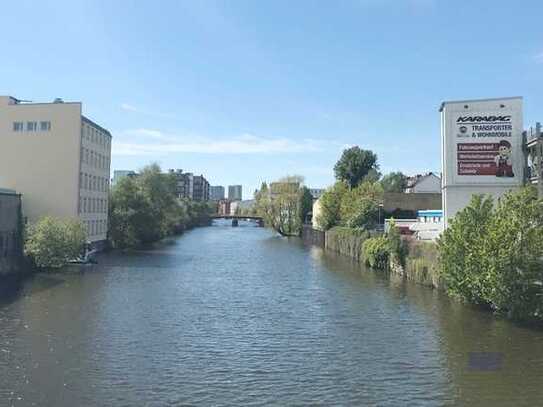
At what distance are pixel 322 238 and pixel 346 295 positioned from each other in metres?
60.0

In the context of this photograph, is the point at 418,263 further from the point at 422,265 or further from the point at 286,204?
the point at 286,204

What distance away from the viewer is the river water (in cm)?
1947

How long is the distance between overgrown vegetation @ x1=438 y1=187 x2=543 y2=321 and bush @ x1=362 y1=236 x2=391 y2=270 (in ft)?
71.7

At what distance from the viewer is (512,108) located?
159 feet

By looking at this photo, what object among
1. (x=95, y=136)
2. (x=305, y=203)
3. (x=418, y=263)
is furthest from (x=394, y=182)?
(x=418, y=263)

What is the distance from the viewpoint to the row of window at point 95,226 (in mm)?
71700

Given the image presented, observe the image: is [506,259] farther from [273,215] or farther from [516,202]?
[273,215]

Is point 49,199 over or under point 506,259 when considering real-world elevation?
over

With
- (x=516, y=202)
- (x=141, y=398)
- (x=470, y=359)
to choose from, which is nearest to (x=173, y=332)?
(x=141, y=398)

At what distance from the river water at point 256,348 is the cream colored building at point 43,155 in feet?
78.8

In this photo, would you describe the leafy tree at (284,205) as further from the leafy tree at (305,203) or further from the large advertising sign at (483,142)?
the large advertising sign at (483,142)

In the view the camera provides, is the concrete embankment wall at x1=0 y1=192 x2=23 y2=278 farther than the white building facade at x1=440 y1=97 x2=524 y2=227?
Yes

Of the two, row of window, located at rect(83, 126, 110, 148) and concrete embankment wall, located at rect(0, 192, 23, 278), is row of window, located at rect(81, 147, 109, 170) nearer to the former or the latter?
row of window, located at rect(83, 126, 110, 148)

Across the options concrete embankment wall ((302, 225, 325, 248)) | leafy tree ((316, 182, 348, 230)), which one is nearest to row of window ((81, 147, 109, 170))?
leafy tree ((316, 182, 348, 230))
